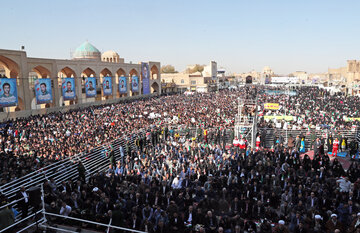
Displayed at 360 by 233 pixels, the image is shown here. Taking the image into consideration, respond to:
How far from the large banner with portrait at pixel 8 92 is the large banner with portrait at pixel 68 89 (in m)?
6.09

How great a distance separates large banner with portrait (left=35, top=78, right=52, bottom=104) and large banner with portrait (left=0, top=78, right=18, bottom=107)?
2.23 m

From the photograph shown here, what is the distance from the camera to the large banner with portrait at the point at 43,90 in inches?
1012

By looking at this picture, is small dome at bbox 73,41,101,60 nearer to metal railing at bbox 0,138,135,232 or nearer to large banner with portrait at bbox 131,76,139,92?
large banner with portrait at bbox 131,76,139,92

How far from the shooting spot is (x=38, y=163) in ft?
38.2

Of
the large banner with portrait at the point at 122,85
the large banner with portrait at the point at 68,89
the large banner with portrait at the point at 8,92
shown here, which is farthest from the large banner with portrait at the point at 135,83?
the large banner with portrait at the point at 8,92

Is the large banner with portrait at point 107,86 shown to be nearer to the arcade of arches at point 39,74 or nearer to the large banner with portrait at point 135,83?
the arcade of arches at point 39,74

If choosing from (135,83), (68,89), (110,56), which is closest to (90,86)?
(68,89)

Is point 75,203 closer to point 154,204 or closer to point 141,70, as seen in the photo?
point 154,204

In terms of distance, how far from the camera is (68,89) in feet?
98.0

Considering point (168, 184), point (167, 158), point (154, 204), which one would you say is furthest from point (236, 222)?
point (167, 158)

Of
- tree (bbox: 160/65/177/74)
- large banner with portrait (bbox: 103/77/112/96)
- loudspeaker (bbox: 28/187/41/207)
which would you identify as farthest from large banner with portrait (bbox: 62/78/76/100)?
tree (bbox: 160/65/177/74)

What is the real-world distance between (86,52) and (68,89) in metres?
24.2

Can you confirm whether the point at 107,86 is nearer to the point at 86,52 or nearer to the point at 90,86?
the point at 90,86

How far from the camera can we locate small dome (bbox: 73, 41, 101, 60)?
51281mm
